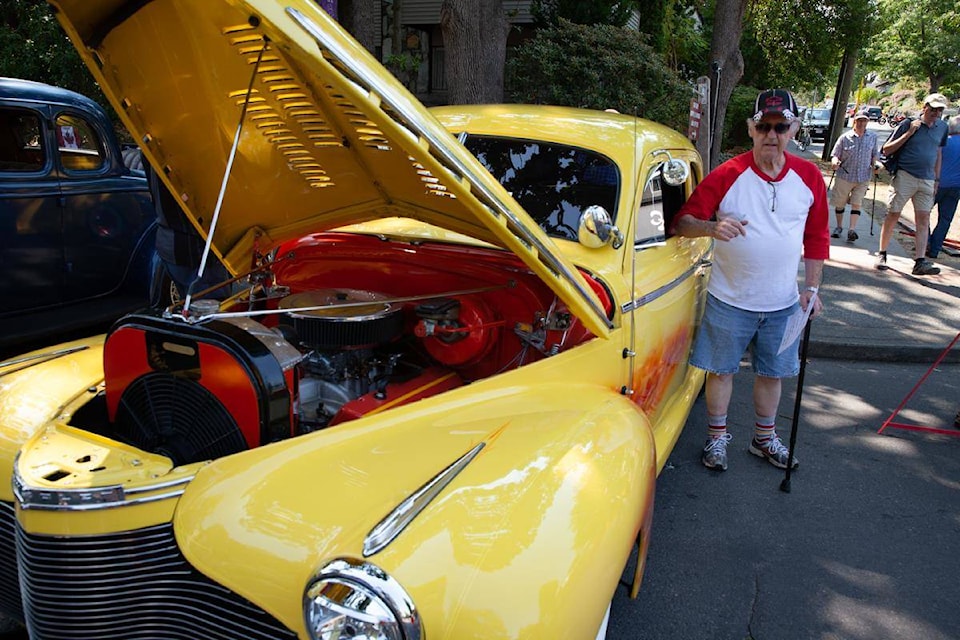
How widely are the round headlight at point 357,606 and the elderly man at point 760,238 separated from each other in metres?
2.52

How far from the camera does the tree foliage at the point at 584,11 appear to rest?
13.2 m

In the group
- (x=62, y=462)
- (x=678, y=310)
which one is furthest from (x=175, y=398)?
(x=678, y=310)

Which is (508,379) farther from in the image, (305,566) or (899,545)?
(899,545)

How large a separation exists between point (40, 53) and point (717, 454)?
12.5m

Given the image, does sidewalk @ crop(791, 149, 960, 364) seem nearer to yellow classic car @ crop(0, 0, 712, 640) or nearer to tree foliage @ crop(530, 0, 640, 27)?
yellow classic car @ crop(0, 0, 712, 640)

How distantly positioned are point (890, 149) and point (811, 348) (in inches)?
145

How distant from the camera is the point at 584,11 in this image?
43.1 ft

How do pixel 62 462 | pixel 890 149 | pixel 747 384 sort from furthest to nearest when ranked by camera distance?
pixel 890 149
pixel 747 384
pixel 62 462

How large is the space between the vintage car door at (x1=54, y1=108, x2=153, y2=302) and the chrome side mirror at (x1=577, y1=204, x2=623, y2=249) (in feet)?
14.6

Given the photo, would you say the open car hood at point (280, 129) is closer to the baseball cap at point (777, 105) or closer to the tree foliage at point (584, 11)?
the baseball cap at point (777, 105)

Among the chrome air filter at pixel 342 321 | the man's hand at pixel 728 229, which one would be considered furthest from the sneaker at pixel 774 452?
the chrome air filter at pixel 342 321

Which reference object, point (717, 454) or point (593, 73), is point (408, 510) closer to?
point (717, 454)

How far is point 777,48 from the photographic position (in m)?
20.0

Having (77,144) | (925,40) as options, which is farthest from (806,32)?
(925,40)
